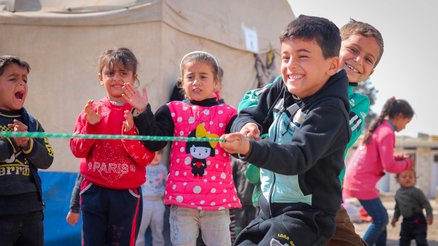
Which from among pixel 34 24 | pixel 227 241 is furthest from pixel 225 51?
pixel 227 241

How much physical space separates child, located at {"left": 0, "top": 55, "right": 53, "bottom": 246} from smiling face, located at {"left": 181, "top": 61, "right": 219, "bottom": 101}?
3.22 feet

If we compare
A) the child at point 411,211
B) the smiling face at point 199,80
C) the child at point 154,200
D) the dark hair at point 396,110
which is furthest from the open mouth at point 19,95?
the child at point 411,211

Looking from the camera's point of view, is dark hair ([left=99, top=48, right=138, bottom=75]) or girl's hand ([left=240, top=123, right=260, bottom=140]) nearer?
girl's hand ([left=240, top=123, right=260, bottom=140])

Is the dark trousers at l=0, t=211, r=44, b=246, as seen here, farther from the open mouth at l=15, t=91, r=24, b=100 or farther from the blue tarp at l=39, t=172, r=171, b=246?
the blue tarp at l=39, t=172, r=171, b=246

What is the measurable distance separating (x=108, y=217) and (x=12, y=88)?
3.18ft

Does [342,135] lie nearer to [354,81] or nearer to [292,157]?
[292,157]

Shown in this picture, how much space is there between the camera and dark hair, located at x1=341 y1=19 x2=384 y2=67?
10.3ft

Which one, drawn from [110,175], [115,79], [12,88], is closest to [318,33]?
[115,79]

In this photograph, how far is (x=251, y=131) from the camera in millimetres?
2422

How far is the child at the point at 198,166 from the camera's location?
11.3 ft

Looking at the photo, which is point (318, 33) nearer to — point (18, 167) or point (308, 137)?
point (308, 137)

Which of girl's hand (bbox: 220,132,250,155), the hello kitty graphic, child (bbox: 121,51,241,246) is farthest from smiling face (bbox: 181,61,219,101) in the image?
girl's hand (bbox: 220,132,250,155)

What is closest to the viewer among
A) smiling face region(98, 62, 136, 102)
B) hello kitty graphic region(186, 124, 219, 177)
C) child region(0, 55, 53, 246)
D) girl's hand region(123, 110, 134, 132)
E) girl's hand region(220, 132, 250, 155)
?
girl's hand region(220, 132, 250, 155)

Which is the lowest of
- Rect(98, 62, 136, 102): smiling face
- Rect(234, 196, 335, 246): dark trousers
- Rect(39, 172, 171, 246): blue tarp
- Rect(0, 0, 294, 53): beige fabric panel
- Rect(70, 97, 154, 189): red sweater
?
Rect(39, 172, 171, 246): blue tarp
